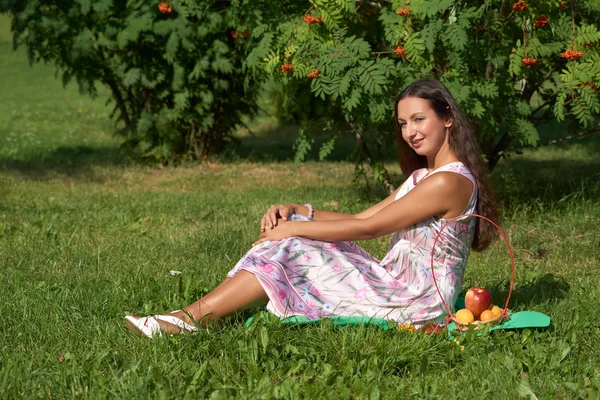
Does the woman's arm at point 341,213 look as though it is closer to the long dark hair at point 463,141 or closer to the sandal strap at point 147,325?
the long dark hair at point 463,141

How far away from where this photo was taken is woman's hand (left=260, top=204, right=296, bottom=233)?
375 cm

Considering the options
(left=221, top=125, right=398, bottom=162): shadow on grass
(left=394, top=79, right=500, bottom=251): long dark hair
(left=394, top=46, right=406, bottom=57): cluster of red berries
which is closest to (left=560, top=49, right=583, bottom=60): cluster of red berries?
(left=394, top=46, right=406, bottom=57): cluster of red berries

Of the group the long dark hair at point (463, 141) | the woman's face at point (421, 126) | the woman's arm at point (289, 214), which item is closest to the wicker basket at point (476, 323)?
the long dark hair at point (463, 141)

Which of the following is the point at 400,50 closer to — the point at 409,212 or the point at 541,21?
the point at 541,21

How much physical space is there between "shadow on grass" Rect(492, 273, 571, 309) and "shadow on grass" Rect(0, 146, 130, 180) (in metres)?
5.45

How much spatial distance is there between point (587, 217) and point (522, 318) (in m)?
2.52

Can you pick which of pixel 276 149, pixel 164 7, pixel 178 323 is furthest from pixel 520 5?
pixel 276 149

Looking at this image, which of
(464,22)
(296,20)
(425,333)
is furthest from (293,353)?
(296,20)

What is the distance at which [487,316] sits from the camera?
3.57 m

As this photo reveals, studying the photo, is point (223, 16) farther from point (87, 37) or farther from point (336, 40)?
point (336, 40)

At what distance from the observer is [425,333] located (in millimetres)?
3480

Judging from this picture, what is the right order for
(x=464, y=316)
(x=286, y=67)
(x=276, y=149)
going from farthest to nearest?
1. (x=276, y=149)
2. (x=286, y=67)
3. (x=464, y=316)

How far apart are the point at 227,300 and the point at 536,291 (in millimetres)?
1751

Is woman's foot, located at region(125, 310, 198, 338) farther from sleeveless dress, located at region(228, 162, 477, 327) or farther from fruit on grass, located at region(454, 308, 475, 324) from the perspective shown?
fruit on grass, located at region(454, 308, 475, 324)
